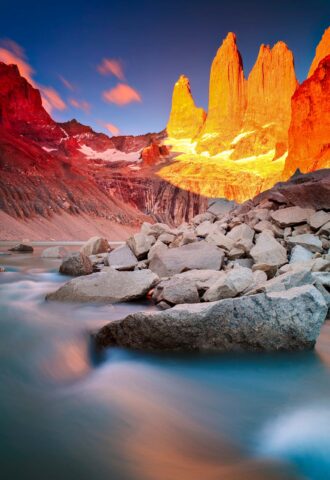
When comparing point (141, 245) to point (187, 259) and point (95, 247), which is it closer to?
point (187, 259)

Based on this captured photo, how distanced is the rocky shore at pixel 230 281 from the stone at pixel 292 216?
0.08ft

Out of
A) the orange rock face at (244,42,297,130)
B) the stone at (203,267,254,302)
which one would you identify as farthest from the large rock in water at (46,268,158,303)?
the orange rock face at (244,42,297,130)

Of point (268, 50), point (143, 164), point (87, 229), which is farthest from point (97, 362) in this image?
point (268, 50)

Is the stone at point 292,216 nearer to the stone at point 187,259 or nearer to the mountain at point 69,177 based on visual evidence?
the stone at point 187,259

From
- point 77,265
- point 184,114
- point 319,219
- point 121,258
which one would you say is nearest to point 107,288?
point 121,258

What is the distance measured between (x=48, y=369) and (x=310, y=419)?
2.31m

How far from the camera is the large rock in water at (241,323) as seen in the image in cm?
350

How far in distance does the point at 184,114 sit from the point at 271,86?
31.9m

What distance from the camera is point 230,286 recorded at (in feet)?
16.3

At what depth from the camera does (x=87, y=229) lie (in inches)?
1876

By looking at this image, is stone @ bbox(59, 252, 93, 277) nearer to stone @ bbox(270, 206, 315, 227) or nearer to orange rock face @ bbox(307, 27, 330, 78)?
stone @ bbox(270, 206, 315, 227)

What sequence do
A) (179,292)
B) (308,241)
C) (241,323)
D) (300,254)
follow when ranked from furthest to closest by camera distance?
(308,241) < (300,254) < (179,292) < (241,323)

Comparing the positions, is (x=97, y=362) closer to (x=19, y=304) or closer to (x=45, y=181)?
Result: (x=19, y=304)

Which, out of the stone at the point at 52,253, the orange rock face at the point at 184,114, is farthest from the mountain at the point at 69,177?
the stone at the point at 52,253
